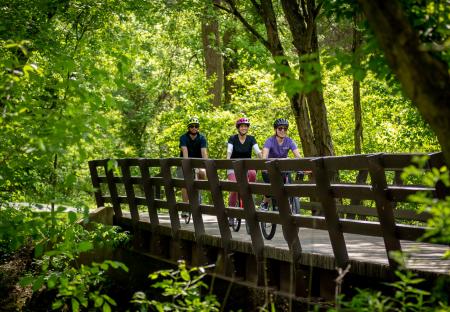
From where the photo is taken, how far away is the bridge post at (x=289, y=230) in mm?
9898

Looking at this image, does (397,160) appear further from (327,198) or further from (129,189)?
(129,189)

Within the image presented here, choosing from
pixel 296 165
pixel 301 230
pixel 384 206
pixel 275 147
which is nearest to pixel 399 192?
pixel 384 206

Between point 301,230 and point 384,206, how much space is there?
5.86m

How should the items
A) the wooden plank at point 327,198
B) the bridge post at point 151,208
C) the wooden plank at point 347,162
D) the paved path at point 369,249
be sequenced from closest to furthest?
the paved path at point 369,249, the wooden plank at point 347,162, the wooden plank at point 327,198, the bridge post at point 151,208

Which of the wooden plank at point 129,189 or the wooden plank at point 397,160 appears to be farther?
the wooden plank at point 129,189

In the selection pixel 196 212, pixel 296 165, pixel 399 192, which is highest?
pixel 296 165

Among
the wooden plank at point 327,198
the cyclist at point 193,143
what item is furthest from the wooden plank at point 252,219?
the cyclist at point 193,143

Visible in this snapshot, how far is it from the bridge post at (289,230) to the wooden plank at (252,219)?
0.48 m

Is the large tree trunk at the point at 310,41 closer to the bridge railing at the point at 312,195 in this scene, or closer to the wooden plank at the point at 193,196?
the bridge railing at the point at 312,195

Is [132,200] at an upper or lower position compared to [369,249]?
upper

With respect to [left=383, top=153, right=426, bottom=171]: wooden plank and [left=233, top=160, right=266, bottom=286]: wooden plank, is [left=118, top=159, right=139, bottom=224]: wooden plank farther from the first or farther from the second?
[left=383, top=153, right=426, bottom=171]: wooden plank

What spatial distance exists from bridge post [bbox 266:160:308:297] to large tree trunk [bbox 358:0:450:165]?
5.86 metres

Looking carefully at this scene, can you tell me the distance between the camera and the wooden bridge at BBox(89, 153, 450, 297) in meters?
8.22

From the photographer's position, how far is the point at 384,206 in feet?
27.2
